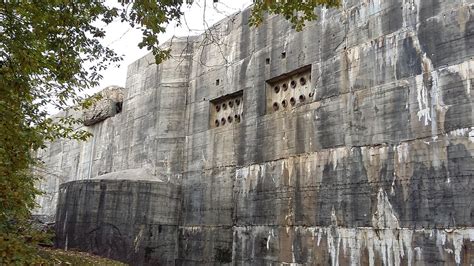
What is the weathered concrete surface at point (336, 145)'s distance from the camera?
735cm

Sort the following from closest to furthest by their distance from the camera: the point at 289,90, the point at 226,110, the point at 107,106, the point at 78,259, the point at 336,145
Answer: the point at 336,145 → the point at 78,259 → the point at 289,90 → the point at 226,110 → the point at 107,106

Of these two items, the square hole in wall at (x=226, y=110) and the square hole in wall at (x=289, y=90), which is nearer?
the square hole in wall at (x=289, y=90)

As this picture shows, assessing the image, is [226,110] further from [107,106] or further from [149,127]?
[107,106]

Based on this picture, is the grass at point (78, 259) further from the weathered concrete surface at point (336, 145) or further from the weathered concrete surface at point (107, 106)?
the weathered concrete surface at point (107, 106)

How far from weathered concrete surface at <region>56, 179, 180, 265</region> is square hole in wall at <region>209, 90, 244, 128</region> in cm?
221

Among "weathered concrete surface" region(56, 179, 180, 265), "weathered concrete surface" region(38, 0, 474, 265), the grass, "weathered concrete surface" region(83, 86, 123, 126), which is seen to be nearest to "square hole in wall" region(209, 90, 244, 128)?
"weathered concrete surface" region(38, 0, 474, 265)

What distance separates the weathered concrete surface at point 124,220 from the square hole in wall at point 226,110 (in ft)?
7.25

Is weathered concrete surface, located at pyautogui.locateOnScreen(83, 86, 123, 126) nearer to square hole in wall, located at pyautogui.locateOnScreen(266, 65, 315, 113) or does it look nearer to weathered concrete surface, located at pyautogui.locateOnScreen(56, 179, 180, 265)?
weathered concrete surface, located at pyautogui.locateOnScreen(56, 179, 180, 265)

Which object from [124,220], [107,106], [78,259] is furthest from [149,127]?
[78,259]

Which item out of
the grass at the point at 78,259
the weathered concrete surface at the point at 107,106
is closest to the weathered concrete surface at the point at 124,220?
the grass at the point at 78,259

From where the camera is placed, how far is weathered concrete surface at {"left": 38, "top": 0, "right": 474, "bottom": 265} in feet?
24.1

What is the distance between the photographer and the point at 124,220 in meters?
12.3

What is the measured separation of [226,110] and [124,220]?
3.93 m

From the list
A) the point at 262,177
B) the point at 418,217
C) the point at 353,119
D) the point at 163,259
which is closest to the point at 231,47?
the point at 262,177
